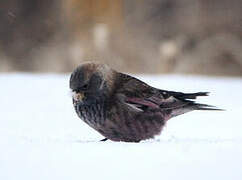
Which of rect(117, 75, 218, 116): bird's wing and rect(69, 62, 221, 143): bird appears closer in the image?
rect(69, 62, 221, 143): bird

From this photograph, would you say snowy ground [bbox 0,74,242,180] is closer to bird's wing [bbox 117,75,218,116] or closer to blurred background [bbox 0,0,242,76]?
bird's wing [bbox 117,75,218,116]

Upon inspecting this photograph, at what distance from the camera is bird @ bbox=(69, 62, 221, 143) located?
3.82 metres

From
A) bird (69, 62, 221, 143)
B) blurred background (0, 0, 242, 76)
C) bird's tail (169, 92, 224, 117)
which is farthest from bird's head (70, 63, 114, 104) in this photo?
blurred background (0, 0, 242, 76)

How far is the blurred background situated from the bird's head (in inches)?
141

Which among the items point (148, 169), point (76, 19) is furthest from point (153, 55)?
point (148, 169)

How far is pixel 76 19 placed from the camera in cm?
835

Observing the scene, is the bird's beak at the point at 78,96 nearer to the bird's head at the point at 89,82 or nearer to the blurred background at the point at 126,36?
the bird's head at the point at 89,82

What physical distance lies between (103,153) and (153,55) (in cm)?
483

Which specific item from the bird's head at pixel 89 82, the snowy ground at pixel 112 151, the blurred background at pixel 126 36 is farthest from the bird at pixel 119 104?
the blurred background at pixel 126 36

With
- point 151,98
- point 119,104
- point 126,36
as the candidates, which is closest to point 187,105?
point 151,98

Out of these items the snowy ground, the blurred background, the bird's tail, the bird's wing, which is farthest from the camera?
the blurred background

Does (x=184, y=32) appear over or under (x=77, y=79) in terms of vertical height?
over

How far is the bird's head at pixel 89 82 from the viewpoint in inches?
153

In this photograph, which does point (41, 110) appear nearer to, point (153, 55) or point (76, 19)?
point (153, 55)
